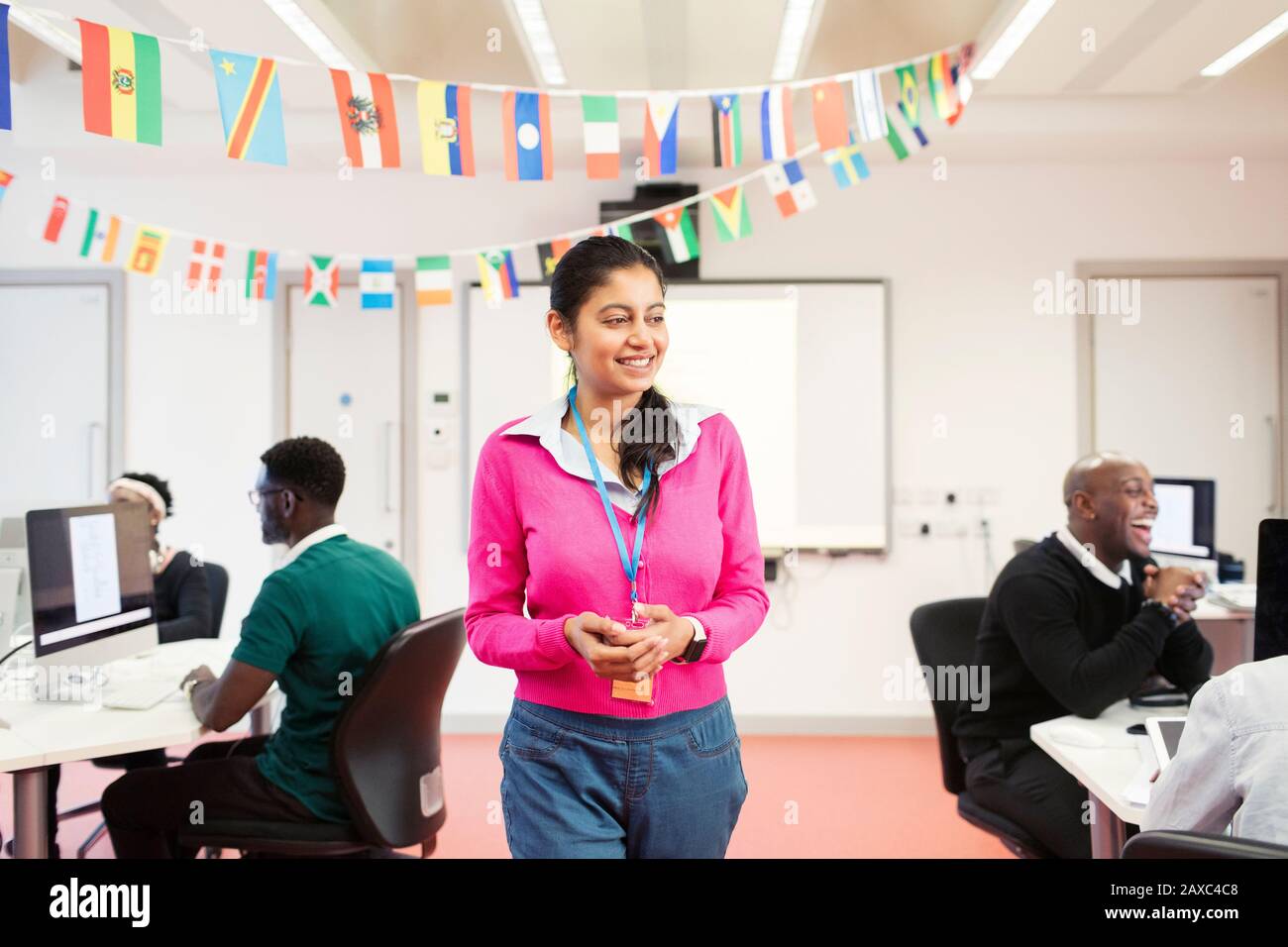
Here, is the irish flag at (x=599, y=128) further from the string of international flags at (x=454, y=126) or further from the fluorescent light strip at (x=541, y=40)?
the fluorescent light strip at (x=541, y=40)

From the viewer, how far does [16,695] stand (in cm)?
217

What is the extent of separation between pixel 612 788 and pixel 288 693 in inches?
44.8

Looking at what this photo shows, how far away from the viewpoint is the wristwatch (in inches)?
45.8

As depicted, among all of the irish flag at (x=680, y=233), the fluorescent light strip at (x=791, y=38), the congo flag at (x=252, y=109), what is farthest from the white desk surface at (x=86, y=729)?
the fluorescent light strip at (x=791, y=38)

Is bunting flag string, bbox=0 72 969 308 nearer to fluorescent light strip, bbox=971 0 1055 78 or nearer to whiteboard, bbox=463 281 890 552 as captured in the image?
fluorescent light strip, bbox=971 0 1055 78

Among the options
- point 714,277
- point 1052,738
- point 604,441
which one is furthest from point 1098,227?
point 604,441

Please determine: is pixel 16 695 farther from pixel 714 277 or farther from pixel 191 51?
pixel 714 277

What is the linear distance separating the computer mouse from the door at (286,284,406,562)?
330 cm

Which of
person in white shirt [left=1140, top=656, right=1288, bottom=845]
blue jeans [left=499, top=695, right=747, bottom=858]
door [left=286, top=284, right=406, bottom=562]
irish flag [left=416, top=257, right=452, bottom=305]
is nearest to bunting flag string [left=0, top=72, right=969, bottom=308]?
irish flag [left=416, top=257, right=452, bottom=305]

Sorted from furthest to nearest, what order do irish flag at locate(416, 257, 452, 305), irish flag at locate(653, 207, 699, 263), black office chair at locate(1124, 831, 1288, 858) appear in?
irish flag at locate(653, 207, 699, 263)
irish flag at locate(416, 257, 452, 305)
black office chair at locate(1124, 831, 1288, 858)

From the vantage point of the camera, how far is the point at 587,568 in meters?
1.20

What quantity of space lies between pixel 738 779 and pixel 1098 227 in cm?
401

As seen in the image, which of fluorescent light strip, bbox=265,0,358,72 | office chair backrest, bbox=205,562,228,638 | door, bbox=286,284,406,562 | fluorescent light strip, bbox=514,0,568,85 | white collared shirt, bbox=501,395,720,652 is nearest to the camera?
white collared shirt, bbox=501,395,720,652

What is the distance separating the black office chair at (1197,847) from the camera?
0.88m
